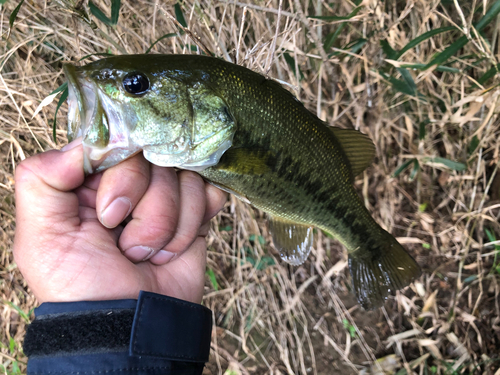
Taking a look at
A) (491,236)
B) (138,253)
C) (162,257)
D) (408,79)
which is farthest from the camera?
(491,236)

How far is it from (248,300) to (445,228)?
1803 mm

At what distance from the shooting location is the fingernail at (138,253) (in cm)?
122

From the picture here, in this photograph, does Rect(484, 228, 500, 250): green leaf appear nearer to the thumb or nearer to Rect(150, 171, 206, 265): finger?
Rect(150, 171, 206, 265): finger

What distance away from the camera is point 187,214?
128cm

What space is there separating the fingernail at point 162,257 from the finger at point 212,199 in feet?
0.80

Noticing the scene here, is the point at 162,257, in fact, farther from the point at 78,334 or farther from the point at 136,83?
the point at 136,83

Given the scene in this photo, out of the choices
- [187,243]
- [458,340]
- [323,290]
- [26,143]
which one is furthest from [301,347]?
[26,143]

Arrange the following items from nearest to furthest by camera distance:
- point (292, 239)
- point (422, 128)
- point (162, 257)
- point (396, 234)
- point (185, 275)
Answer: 1. point (162, 257)
2. point (185, 275)
3. point (292, 239)
4. point (422, 128)
5. point (396, 234)

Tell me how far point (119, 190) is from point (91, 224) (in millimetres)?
226

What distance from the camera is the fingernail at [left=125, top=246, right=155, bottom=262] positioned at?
1220 millimetres

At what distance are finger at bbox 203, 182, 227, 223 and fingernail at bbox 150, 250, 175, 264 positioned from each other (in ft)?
0.80

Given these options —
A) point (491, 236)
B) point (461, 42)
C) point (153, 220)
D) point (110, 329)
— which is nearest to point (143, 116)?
point (153, 220)

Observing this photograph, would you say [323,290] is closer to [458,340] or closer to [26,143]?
[458,340]

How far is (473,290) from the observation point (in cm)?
255
